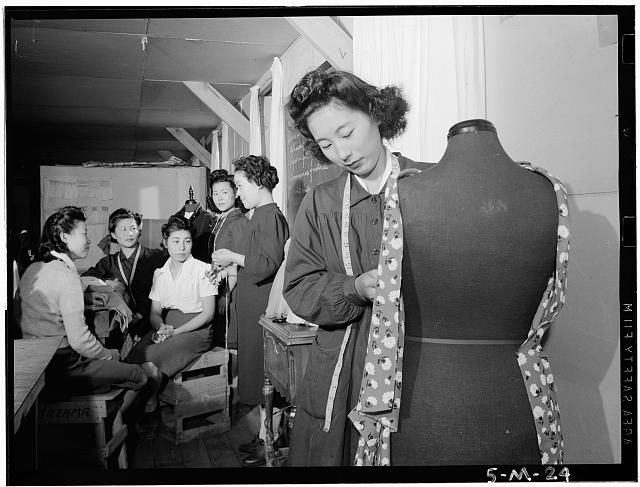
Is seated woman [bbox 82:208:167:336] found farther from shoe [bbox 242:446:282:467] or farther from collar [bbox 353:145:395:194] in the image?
collar [bbox 353:145:395:194]

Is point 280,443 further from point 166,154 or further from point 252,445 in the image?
point 166,154

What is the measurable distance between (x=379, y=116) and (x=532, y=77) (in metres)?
0.52

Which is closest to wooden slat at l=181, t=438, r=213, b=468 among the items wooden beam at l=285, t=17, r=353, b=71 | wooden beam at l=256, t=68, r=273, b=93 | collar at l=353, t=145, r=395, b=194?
collar at l=353, t=145, r=395, b=194

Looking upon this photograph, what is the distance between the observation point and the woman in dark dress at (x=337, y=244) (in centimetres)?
169

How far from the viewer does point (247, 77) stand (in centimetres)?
199

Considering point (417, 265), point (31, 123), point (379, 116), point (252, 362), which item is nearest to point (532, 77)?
point (379, 116)

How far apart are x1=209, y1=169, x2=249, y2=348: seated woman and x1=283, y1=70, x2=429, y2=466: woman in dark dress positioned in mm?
210

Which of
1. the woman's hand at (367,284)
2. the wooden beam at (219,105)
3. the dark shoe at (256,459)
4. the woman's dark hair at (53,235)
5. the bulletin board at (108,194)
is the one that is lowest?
the dark shoe at (256,459)

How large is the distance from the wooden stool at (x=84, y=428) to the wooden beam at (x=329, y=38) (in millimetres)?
1229

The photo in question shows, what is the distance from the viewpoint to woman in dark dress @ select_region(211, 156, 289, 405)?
75.0 inches

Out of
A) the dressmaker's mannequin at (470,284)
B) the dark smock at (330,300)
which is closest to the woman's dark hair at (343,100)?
the dark smock at (330,300)

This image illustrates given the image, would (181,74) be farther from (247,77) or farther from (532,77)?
(532,77)

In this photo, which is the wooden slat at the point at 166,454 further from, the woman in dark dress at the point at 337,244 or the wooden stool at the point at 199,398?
the woman in dark dress at the point at 337,244

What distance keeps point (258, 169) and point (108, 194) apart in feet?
1.58
